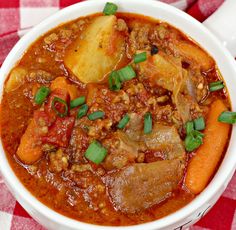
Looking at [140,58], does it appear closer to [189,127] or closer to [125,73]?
[125,73]

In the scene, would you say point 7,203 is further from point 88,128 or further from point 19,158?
point 88,128

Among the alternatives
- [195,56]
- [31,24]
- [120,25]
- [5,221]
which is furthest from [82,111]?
[31,24]

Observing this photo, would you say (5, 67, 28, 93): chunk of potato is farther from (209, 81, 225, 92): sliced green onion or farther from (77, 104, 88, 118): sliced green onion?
(209, 81, 225, 92): sliced green onion

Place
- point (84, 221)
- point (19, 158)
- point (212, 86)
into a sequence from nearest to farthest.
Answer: point (84, 221) → point (19, 158) → point (212, 86)

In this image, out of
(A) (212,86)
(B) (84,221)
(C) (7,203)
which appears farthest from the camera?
(C) (7,203)

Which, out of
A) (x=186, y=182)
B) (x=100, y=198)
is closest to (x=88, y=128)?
(x=100, y=198)

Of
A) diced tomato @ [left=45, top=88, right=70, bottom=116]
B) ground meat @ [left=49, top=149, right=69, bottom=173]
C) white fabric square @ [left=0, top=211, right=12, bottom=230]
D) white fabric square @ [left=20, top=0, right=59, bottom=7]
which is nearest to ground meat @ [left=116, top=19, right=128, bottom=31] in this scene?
diced tomato @ [left=45, top=88, right=70, bottom=116]

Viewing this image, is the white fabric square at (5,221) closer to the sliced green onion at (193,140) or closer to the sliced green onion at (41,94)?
the sliced green onion at (41,94)
